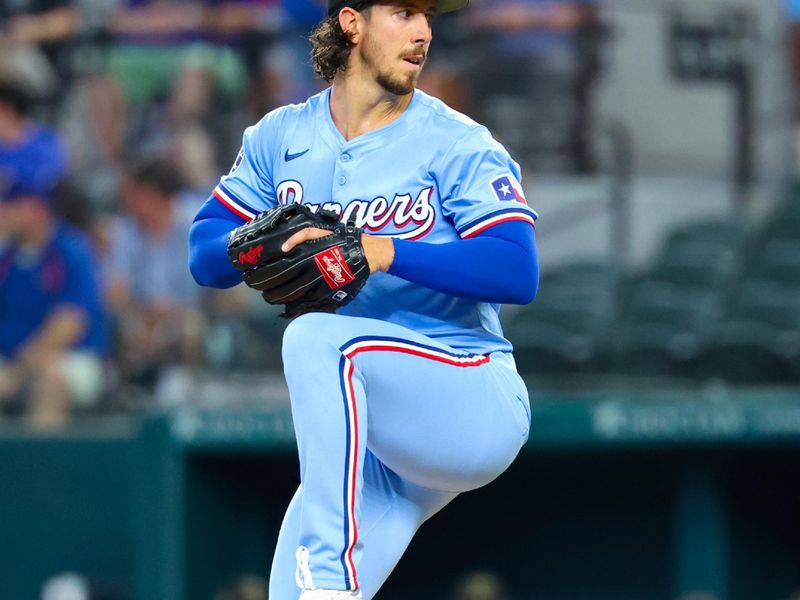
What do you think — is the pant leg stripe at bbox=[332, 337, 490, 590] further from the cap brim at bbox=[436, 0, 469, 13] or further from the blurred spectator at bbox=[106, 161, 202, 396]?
the blurred spectator at bbox=[106, 161, 202, 396]

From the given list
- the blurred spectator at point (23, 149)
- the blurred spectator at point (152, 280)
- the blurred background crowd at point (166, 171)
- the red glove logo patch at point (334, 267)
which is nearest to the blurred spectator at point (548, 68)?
the blurred background crowd at point (166, 171)

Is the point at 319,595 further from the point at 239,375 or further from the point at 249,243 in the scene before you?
the point at 239,375

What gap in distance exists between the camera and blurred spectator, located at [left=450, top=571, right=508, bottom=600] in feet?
20.3

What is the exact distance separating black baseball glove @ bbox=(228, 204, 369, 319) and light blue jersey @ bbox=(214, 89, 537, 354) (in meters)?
0.17

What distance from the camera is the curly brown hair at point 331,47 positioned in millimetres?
3111

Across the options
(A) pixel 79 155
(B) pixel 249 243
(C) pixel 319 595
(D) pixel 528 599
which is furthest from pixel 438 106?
(A) pixel 79 155

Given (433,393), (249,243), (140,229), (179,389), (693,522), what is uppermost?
(249,243)

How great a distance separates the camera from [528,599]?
21.4 feet

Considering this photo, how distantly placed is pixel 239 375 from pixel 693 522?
1787 mm

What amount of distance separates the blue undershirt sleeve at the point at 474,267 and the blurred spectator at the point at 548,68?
375 centimetres

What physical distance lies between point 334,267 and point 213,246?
372 millimetres

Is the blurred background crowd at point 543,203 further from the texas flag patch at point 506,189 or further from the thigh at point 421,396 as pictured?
the texas flag patch at point 506,189

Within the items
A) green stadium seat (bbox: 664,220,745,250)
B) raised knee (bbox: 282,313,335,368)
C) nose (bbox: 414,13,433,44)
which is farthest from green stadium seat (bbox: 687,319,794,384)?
raised knee (bbox: 282,313,335,368)

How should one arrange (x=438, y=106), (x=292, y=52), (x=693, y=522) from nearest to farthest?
(x=438, y=106)
(x=693, y=522)
(x=292, y=52)
